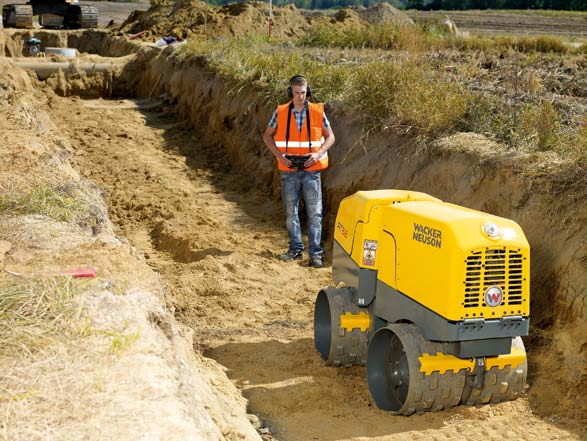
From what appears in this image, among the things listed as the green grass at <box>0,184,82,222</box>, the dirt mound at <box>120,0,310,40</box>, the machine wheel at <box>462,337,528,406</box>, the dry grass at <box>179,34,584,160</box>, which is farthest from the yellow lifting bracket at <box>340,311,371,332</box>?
the dirt mound at <box>120,0,310,40</box>

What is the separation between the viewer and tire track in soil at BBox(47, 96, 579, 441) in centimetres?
532

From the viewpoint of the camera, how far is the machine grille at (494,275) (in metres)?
4.73

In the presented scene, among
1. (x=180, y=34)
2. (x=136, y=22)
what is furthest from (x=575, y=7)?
(x=180, y=34)

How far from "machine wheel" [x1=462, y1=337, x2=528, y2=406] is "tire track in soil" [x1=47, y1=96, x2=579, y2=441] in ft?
0.66

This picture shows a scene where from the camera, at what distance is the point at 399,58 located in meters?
11.7

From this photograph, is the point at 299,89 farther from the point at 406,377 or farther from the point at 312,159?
the point at 406,377

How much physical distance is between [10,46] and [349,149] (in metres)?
19.9

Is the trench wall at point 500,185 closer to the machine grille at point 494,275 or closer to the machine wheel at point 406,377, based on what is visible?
the machine wheel at point 406,377

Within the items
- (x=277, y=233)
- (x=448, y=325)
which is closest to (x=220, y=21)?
(x=277, y=233)

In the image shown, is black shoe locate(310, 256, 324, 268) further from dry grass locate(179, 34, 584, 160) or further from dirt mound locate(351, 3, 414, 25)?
dirt mound locate(351, 3, 414, 25)

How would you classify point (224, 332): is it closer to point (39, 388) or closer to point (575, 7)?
point (39, 388)

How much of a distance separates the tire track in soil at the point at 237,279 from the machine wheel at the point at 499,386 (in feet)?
0.66

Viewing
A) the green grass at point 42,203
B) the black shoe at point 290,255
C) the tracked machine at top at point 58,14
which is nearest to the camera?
the green grass at point 42,203

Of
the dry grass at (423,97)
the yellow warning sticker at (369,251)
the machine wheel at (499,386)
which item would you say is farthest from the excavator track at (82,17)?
the machine wheel at (499,386)
